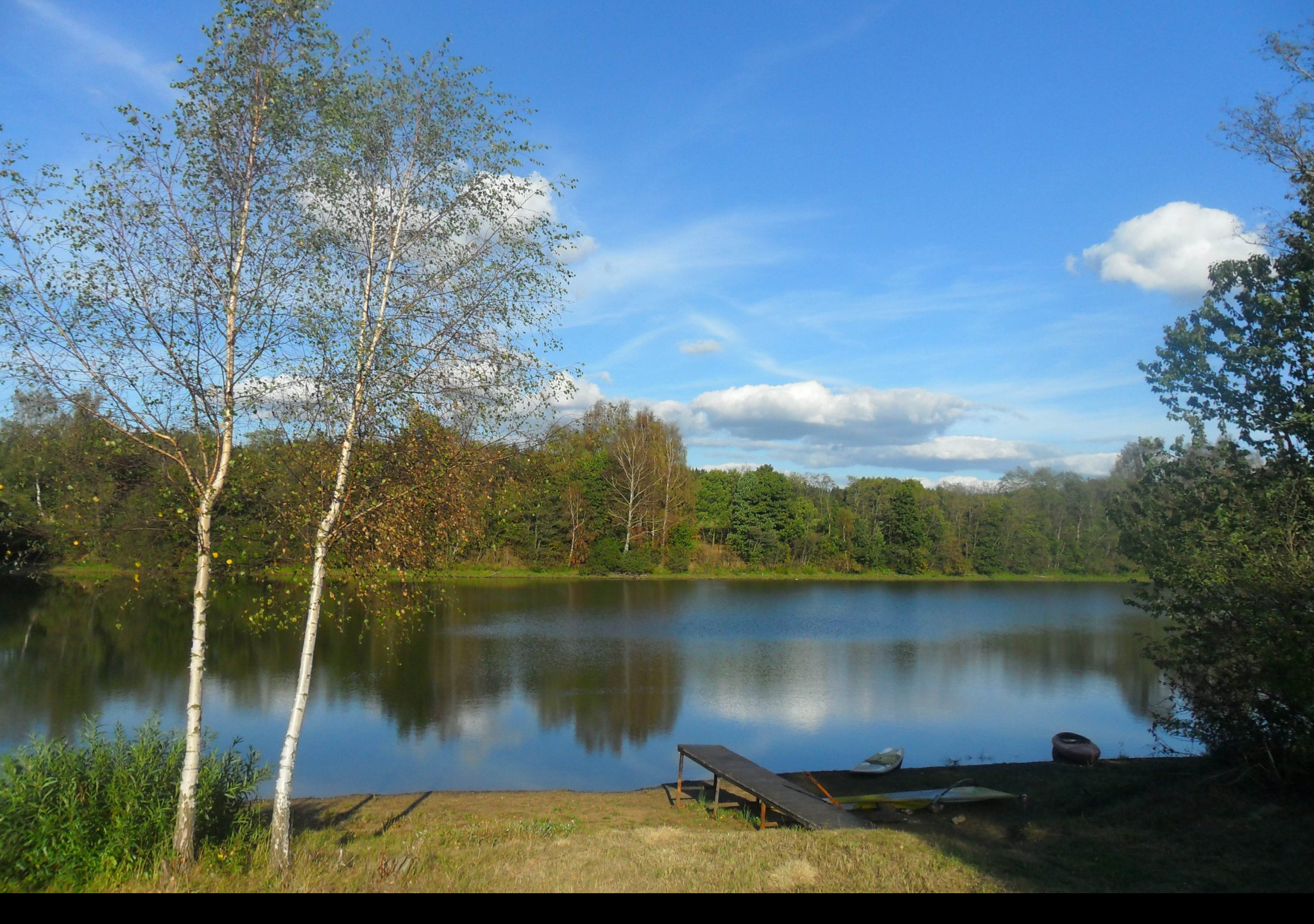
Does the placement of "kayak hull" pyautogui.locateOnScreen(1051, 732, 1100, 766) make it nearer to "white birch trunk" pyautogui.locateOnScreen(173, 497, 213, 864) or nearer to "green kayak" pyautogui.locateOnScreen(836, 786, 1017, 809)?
"green kayak" pyautogui.locateOnScreen(836, 786, 1017, 809)

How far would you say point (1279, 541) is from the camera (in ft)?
30.2

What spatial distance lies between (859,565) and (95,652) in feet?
168

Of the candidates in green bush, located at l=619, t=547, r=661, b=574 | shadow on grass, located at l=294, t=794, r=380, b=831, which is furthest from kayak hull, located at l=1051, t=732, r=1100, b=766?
green bush, located at l=619, t=547, r=661, b=574

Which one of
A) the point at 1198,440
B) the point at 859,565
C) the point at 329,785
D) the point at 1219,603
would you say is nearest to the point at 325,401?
the point at 329,785

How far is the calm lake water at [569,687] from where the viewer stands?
1477 cm

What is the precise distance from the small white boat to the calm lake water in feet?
3.65

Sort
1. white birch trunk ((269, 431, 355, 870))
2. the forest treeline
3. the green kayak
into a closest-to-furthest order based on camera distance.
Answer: the forest treeline, white birch trunk ((269, 431, 355, 870)), the green kayak

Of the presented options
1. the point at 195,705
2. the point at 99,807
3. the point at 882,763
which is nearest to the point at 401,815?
the point at 99,807

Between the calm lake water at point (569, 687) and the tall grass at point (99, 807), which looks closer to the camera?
the tall grass at point (99, 807)

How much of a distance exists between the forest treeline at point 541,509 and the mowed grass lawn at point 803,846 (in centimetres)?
280

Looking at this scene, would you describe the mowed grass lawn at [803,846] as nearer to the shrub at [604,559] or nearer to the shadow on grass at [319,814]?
the shadow on grass at [319,814]

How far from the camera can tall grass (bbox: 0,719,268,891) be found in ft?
18.7

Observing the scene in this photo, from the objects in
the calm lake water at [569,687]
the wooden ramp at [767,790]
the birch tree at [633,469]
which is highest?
the birch tree at [633,469]

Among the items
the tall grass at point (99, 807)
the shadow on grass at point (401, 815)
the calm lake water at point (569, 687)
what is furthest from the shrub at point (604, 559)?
the tall grass at point (99, 807)
